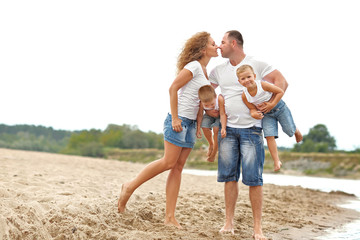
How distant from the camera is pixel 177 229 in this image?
12.9 feet

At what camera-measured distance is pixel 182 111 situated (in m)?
3.91

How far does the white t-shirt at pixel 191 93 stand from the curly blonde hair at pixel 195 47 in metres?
0.14

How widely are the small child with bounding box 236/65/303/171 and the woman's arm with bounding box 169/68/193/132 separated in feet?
1.71

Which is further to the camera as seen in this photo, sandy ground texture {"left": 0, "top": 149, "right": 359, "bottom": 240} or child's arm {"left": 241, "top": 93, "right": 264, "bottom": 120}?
child's arm {"left": 241, "top": 93, "right": 264, "bottom": 120}

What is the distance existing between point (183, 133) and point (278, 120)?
3.40ft

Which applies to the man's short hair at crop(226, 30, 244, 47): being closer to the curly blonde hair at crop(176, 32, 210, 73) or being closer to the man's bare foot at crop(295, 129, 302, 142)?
the curly blonde hair at crop(176, 32, 210, 73)

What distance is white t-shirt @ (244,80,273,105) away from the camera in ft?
12.3

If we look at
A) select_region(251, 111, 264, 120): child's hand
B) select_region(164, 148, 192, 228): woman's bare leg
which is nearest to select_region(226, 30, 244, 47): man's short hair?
select_region(251, 111, 264, 120): child's hand

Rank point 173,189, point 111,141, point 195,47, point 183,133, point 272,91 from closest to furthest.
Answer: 1. point 272,91
2. point 183,133
3. point 195,47
4. point 173,189
5. point 111,141

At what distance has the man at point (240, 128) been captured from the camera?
390cm

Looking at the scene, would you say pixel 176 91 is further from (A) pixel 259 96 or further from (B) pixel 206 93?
(A) pixel 259 96

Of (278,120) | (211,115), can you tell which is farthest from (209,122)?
(278,120)

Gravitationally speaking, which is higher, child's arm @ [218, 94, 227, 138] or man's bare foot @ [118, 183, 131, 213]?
child's arm @ [218, 94, 227, 138]

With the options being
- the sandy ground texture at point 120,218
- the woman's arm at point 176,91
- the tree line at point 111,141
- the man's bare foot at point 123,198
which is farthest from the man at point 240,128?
the tree line at point 111,141
